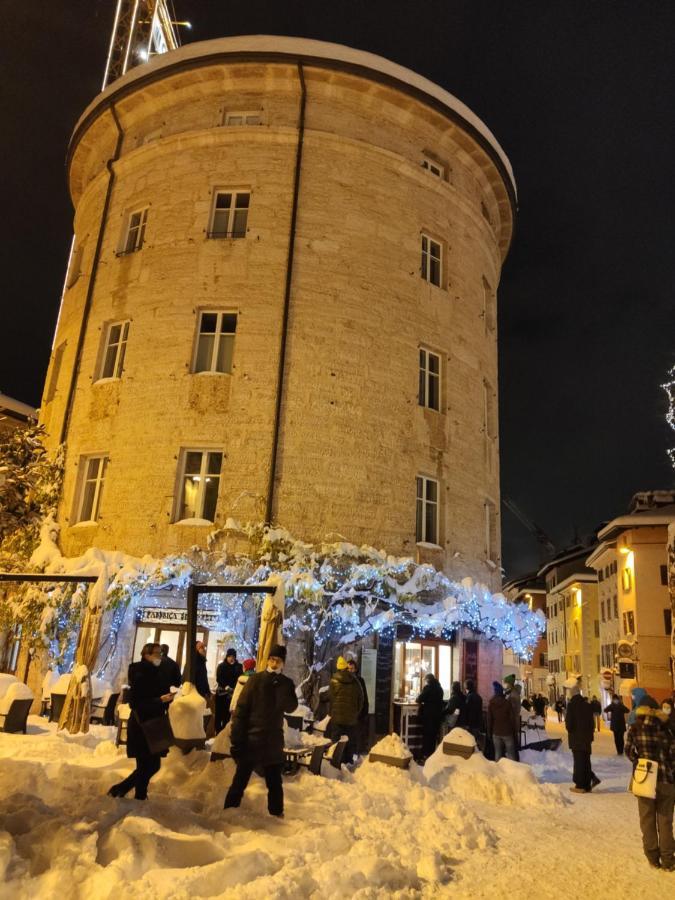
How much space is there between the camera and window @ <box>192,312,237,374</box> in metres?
19.7

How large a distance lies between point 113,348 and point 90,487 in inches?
172

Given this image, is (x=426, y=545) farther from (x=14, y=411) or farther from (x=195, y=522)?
(x=14, y=411)

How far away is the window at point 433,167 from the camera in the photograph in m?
23.6

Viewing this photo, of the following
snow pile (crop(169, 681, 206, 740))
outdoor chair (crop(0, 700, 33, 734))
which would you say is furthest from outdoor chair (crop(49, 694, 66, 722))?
snow pile (crop(169, 681, 206, 740))

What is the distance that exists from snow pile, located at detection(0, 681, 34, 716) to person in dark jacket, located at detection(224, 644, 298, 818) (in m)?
7.72

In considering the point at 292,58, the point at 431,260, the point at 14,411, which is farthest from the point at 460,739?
the point at 14,411

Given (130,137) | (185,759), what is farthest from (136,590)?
(130,137)

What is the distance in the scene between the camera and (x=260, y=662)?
13.5m

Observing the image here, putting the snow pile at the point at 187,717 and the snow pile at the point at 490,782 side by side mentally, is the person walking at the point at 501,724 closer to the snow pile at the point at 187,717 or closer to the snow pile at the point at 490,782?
the snow pile at the point at 490,782

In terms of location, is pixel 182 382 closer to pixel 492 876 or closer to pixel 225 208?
pixel 225 208

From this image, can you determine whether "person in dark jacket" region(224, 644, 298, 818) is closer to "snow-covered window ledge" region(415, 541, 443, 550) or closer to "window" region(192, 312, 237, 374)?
"snow-covered window ledge" region(415, 541, 443, 550)

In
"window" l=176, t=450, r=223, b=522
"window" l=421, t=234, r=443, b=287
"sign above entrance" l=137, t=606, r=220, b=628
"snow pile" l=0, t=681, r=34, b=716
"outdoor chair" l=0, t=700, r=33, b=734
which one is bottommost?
"outdoor chair" l=0, t=700, r=33, b=734

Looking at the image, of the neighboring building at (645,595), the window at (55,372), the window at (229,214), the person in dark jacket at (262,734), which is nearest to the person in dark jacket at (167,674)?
the person in dark jacket at (262,734)

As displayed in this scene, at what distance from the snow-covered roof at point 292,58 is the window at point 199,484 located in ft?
41.9
